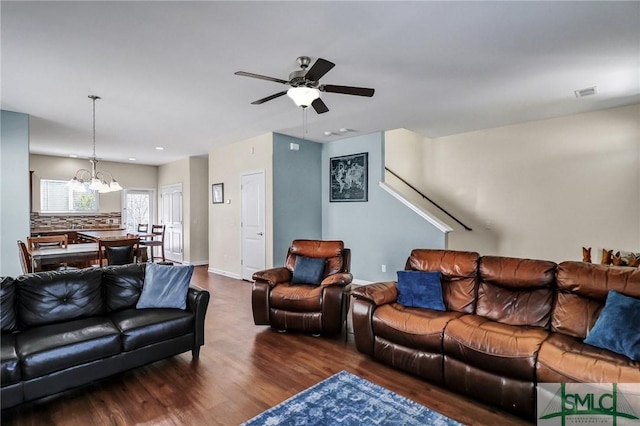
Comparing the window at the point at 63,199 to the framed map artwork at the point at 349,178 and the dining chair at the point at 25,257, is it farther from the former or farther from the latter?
the framed map artwork at the point at 349,178

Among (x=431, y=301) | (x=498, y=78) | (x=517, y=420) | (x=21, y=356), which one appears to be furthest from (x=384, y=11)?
(x=21, y=356)

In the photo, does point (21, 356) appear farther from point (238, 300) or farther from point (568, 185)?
point (568, 185)

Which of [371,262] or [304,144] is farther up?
[304,144]

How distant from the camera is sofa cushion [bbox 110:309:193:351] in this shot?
2506 mm

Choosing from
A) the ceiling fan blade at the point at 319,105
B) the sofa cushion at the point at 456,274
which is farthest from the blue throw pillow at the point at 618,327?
the ceiling fan blade at the point at 319,105

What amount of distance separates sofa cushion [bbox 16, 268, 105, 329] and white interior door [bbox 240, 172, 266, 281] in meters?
3.28

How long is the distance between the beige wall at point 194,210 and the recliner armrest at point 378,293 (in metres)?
6.24

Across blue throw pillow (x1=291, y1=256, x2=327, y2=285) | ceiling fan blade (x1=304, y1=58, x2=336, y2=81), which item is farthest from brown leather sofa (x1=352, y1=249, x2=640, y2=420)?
ceiling fan blade (x1=304, y1=58, x2=336, y2=81)

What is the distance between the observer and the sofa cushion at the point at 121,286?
9.42 feet

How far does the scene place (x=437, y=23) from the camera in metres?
2.36

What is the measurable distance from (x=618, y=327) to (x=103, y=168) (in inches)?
409

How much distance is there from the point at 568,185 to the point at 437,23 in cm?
411

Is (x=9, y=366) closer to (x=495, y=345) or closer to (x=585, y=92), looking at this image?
(x=495, y=345)

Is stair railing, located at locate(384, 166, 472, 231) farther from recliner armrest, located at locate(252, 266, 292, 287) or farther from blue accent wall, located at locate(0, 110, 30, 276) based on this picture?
blue accent wall, located at locate(0, 110, 30, 276)
